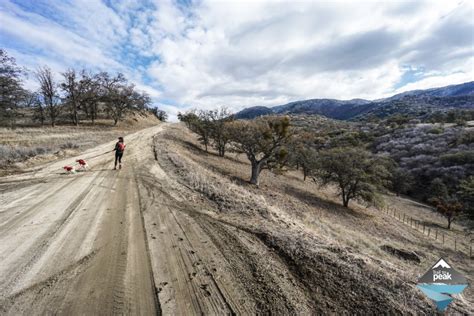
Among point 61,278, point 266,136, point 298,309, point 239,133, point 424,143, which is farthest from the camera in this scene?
point 424,143

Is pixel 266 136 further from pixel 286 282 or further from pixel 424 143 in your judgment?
pixel 424 143

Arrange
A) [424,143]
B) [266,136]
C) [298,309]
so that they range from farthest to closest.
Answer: [424,143] < [266,136] < [298,309]

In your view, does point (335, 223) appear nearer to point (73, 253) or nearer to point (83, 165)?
point (73, 253)

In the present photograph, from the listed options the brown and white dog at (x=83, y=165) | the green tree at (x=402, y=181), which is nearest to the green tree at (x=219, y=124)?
the brown and white dog at (x=83, y=165)

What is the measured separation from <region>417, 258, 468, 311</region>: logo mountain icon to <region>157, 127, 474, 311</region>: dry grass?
4.59 ft

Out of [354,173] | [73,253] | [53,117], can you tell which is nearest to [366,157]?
[354,173]

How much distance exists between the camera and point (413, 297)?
359 centimetres

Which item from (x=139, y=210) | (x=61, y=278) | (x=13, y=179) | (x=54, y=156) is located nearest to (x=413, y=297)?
(x=61, y=278)

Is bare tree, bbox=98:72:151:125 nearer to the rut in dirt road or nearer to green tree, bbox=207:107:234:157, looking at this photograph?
green tree, bbox=207:107:234:157

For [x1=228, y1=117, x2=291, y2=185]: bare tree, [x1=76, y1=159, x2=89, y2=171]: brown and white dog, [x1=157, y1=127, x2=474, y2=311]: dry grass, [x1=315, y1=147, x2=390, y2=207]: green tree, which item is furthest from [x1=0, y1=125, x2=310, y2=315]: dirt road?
[x1=315, y1=147, x2=390, y2=207]: green tree

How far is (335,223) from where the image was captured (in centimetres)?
1517

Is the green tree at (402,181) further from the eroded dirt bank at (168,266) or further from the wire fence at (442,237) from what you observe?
the eroded dirt bank at (168,266)

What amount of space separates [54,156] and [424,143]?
215ft

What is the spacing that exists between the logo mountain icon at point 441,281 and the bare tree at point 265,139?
1508 centimetres
